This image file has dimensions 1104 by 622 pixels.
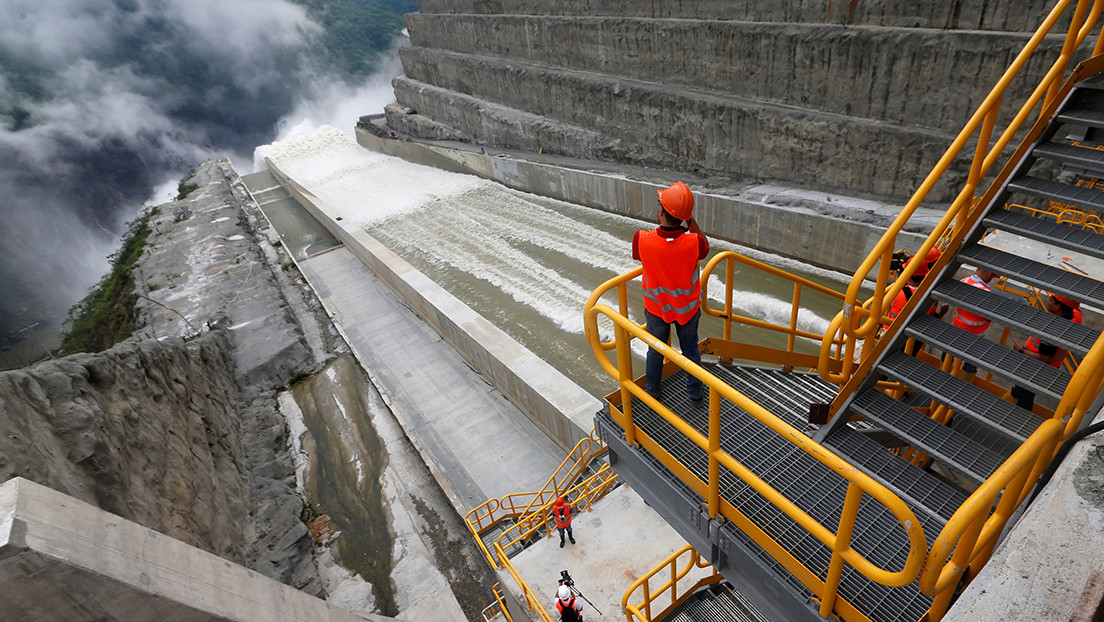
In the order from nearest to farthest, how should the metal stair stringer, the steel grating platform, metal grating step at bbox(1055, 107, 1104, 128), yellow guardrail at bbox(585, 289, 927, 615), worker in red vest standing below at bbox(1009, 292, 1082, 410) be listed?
yellow guardrail at bbox(585, 289, 927, 615) → the steel grating platform → the metal stair stringer → metal grating step at bbox(1055, 107, 1104, 128) → worker in red vest standing below at bbox(1009, 292, 1082, 410)

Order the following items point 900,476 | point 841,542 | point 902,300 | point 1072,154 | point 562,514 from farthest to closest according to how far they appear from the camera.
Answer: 1. point 562,514
2. point 902,300
3. point 1072,154
4. point 900,476
5. point 841,542

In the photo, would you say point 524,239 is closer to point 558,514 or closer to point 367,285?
point 367,285

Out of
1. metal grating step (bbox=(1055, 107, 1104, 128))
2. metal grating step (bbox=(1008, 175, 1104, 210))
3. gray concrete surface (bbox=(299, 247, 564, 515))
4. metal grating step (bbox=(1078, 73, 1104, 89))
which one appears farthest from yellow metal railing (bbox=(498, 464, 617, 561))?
metal grating step (bbox=(1078, 73, 1104, 89))

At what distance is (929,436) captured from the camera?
2971mm

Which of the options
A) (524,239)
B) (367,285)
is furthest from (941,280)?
(367,285)

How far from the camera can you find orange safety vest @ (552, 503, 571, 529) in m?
5.81

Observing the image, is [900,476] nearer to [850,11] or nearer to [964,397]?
[964,397]

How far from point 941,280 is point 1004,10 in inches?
392

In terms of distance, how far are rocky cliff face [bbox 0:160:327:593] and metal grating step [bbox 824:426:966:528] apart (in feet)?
22.2

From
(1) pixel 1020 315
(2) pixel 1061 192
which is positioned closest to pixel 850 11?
(2) pixel 1061 192

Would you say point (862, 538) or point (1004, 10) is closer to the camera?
point (862, 538)

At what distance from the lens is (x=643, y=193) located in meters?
16.0

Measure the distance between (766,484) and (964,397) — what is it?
148 cm

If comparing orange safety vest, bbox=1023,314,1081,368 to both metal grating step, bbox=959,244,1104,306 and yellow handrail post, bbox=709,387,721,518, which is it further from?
yellow handrail post, bbox=709,387,721,518
